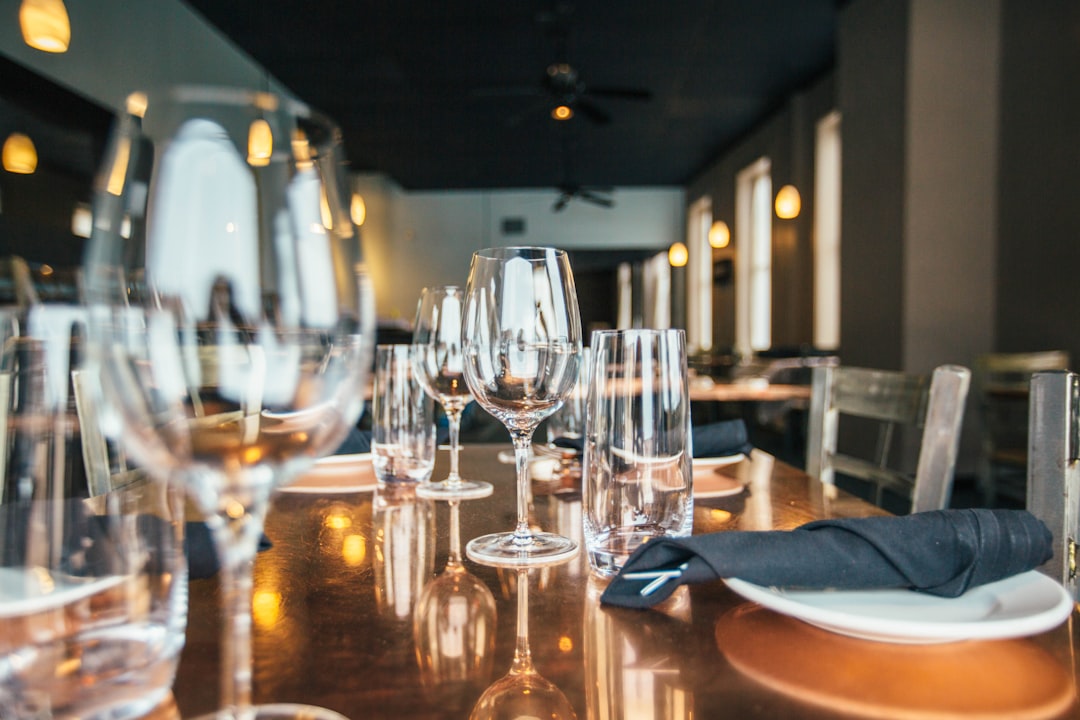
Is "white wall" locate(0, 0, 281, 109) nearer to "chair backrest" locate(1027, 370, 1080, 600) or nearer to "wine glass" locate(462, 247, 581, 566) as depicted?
"wine glass" locate(462, 247, 581, 566)

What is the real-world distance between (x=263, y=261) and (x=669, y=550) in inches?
12.9

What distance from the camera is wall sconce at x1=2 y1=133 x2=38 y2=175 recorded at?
3.85 meters

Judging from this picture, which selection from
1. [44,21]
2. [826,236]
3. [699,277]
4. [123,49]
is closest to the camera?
[44,21]

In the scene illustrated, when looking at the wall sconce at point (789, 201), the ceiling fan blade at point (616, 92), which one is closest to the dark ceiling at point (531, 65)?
the ceiling fan blade at point (616, 92)

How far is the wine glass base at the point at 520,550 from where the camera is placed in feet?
2.13

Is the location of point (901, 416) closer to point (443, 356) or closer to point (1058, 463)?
point (1058, 463)

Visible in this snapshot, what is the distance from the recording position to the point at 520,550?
679 mm

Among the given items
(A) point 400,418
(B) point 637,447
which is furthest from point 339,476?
(B) point 637,447

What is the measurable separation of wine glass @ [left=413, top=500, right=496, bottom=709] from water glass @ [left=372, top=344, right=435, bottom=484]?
38 centimetres

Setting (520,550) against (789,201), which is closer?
(520,550)

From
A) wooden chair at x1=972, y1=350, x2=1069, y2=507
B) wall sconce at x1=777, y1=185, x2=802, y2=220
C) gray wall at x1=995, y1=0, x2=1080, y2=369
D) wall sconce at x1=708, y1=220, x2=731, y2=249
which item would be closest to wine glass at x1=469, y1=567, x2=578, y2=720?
wooden chair at x1=972, y1=350, x2=1069, y2=507

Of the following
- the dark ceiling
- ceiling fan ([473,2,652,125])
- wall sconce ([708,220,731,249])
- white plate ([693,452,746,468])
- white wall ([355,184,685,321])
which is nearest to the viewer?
white plate ([693,452,746,468])

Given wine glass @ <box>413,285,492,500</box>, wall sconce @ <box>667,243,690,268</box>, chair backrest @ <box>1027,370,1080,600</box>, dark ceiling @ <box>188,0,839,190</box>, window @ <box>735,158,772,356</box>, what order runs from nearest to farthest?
chair backrest @ <box>1027,370,1080,600</box> → wine glass @ <box>413,285,492,500</box> → dark ceiling @ <box>188,0,839,190</box> → window @ <box>735,158,772,356</box> → wall sconce @ <box>667,243,690,268</box>

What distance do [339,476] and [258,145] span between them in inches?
33.4
